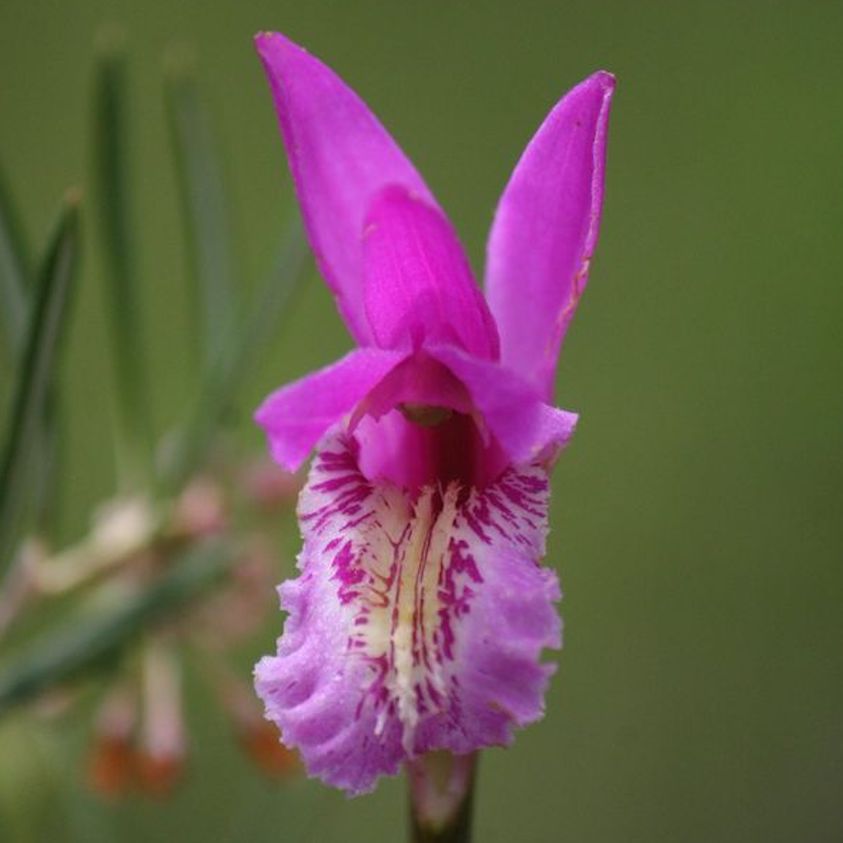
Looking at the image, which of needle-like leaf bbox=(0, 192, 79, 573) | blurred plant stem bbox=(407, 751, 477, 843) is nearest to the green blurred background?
needle-like leaf bbox=(0, 192, 79, 573)

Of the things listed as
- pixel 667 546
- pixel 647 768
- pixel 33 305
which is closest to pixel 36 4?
pixel 667 546

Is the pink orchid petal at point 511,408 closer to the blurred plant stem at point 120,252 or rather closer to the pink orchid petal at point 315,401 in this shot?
the pink orchid petal at point 315,401

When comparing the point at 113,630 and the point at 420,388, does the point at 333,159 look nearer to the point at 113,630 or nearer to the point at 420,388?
the point at 420,388

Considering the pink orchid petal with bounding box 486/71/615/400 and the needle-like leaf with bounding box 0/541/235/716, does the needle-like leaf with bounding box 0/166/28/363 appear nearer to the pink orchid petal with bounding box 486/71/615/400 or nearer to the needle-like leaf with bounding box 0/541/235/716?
the needle-like leaf with bounding box 0/541/235/716

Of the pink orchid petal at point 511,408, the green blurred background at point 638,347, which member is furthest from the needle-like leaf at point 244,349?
the green blurred background at point 638,347

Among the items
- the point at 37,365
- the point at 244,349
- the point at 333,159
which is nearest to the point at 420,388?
the point at 333,159

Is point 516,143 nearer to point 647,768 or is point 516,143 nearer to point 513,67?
point 513,67
